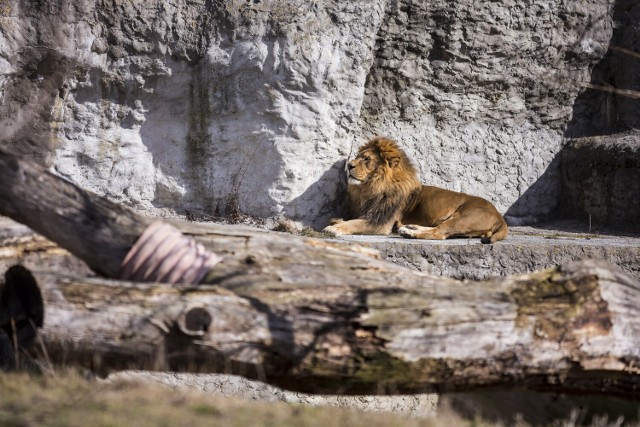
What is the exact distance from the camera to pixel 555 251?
28.9 ft

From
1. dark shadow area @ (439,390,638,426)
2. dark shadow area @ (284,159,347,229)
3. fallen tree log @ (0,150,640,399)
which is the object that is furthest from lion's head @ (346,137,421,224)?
fallen tree log @ (0,150,640,399)

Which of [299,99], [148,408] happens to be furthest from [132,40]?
[148,408]

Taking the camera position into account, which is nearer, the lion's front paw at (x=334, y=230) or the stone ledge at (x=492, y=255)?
the stone ledge at (x=492, y=255)

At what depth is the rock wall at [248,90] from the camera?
9734 mm

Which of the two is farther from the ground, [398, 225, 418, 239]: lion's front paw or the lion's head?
the lion's head

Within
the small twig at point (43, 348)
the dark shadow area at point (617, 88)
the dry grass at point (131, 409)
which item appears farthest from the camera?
the dark shadow area at point (617, 88)

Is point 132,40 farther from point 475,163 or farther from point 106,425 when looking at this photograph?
point 106,425

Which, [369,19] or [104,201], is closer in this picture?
[104,201]

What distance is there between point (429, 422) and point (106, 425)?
177 cm

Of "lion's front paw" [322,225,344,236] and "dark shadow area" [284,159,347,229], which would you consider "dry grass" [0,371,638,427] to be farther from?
"dark shadow area" [284,159,347,229]

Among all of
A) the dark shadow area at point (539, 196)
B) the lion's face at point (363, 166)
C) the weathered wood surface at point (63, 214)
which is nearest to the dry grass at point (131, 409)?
the weathered wood surface at point (63, 214)

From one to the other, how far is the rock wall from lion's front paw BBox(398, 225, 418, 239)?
3.51ft

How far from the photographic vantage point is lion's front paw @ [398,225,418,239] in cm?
1012

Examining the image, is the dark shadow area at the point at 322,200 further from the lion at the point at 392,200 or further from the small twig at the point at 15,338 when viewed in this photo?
the small twig at the point at 15,338
